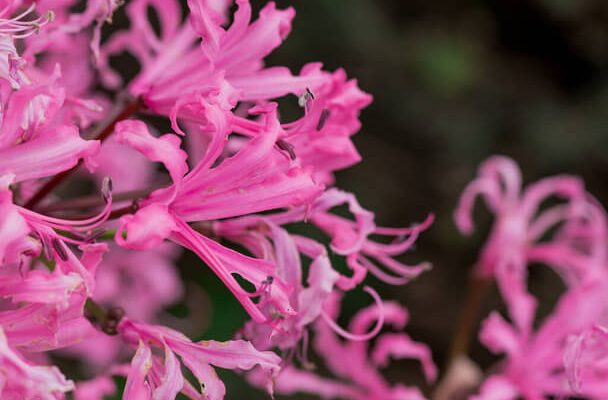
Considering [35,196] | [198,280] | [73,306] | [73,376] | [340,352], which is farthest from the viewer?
[198,280]

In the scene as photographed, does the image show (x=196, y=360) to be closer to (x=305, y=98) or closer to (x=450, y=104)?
(x=305, y=98)

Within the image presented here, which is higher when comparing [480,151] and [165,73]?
[480,151]

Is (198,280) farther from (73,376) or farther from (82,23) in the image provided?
(82,23)

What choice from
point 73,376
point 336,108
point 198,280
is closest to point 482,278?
point 336,108

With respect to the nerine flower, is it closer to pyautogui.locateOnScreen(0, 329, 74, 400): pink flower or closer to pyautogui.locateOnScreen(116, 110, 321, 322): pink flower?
pyautogui.locateOnScreen(116, 110, 321, 322): pink flower

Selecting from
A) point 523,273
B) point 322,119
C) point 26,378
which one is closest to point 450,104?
point 523,273

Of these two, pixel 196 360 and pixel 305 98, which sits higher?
pixel 305 98
